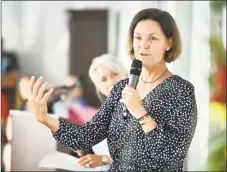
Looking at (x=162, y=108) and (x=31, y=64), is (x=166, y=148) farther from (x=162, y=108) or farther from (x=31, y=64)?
(x=31, y=64)

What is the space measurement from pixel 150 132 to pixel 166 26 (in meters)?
0.26

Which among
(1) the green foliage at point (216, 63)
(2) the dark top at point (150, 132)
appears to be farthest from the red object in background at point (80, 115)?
(1) the green foliage at point (216, 63)

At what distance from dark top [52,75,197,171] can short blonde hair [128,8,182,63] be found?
7 cm

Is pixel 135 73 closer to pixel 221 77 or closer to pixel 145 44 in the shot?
pixel 145 44

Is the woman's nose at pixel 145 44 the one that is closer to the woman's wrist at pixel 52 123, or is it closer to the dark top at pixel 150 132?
the dark top at pixel 150 132

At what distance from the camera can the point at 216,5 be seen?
2.36 feet

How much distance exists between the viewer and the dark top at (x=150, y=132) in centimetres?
123

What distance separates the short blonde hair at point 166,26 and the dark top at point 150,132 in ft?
0.21

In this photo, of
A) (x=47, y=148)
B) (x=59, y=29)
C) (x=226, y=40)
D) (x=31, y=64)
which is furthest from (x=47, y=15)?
(x=226, y=40)

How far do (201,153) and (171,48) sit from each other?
2.19 ft

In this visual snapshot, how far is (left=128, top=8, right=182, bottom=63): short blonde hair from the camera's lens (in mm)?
1263

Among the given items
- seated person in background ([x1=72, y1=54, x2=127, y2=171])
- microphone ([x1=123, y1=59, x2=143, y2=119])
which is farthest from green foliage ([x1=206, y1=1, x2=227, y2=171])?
seated person in background ([x1=72, y1=54, x2=127, y2=171])

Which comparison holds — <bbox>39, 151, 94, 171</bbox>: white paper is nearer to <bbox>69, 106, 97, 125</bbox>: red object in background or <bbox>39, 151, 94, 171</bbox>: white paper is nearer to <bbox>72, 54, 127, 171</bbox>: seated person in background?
<bbox>72, 54, 127, 171</bbox>: seated person in background

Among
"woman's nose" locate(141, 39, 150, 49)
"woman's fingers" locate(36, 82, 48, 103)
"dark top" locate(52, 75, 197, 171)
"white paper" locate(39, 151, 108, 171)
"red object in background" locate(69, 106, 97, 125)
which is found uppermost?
"woman's nose" locate(141, 39, 150, 49)
